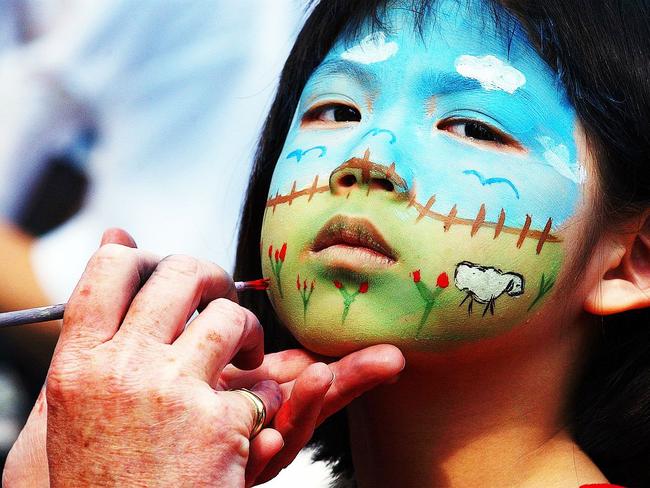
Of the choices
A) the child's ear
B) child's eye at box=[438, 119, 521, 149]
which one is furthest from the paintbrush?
the child's ear

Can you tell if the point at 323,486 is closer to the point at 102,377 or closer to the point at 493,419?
the point at 493,419

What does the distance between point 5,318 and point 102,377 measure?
21cm

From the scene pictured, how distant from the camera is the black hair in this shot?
1.66 m

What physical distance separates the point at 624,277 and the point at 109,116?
7.62 ft

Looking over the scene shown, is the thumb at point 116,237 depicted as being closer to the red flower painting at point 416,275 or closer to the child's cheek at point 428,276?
the child's cheek at point 428,276

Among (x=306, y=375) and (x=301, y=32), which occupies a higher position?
(x=301, y=32)

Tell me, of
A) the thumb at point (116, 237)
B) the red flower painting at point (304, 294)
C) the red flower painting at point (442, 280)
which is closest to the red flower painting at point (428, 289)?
the red flower painting at point (442, 280)

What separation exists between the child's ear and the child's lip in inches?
18.2

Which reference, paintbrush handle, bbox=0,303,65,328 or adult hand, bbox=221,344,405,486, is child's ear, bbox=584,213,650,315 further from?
paintbrush handle, bbox=0,303,65,328

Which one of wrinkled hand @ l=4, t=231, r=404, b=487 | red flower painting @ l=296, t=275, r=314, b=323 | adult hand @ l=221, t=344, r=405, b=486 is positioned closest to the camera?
wrinkled hand @ l=4, t=231, r=404, b=487

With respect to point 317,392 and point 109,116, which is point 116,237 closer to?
point 317,392

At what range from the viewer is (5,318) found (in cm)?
137

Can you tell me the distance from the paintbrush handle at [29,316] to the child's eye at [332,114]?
67cm

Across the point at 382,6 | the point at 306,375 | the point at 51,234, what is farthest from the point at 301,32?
the point at 51,234
